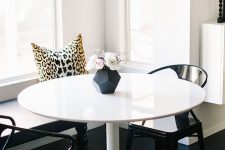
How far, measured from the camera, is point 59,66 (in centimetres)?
375

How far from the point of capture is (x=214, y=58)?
371 cm

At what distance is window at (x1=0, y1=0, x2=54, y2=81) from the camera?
12.6 ft

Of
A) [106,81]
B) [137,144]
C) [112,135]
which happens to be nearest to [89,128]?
[137,144]

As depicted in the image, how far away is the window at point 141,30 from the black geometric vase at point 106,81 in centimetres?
152

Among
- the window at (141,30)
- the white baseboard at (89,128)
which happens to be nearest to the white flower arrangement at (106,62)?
the white baseboard at (89,128)

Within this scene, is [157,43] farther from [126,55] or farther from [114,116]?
[114,116]

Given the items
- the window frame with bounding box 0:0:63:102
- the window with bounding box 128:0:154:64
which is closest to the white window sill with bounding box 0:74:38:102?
the window frame with bounding box 0:0:63:102

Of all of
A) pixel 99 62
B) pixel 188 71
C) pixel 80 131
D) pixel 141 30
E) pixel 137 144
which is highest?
pixel 141 30

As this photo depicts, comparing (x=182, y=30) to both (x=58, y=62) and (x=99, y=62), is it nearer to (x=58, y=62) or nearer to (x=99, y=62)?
(x=58, y=62)

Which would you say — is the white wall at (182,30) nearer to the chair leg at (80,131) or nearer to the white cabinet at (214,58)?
the white cabinet at (214,58)

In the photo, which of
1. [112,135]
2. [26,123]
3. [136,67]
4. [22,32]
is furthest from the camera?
[136,67]

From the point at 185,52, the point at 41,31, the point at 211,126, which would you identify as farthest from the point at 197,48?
the point at 41,31

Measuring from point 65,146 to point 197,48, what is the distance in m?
1.39

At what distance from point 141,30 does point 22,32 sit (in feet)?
3.68
